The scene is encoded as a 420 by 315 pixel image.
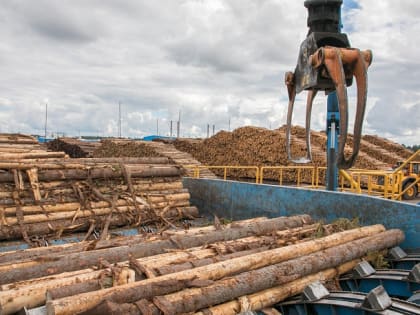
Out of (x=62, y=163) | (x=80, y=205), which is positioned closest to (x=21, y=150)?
(x=62, y=163)

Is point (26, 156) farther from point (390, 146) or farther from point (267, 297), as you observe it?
point (390, 146)

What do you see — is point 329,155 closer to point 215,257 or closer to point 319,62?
point 319,62

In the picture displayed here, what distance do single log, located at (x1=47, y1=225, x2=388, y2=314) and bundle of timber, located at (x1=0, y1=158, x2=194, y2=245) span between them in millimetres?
3119

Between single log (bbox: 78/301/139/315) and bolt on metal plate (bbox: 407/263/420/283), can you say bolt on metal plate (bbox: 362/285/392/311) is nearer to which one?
bolt on metal plate (bbox: 407/263/420/283)

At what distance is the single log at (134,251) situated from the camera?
11.1ft

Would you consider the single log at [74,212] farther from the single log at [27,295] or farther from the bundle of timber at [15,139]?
the bundle of timber at [15,139]

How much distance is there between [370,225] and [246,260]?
7.80 ft

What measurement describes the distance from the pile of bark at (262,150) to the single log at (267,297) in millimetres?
15288

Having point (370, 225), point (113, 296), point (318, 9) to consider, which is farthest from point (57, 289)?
point (318, 9)

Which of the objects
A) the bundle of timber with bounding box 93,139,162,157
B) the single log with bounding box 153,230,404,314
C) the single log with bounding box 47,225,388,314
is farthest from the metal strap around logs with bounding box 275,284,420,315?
the bundle of timber with bounding box 93,139,162,157

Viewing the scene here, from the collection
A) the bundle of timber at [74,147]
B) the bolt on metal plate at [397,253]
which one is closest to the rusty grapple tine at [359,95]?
the bolt on metal plate at [397,253]

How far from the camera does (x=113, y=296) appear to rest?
275cm

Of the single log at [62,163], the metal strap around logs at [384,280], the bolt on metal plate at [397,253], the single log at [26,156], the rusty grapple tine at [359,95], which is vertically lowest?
the metal strap around logs at [384,280]

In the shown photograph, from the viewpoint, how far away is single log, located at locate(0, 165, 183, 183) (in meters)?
6.56
